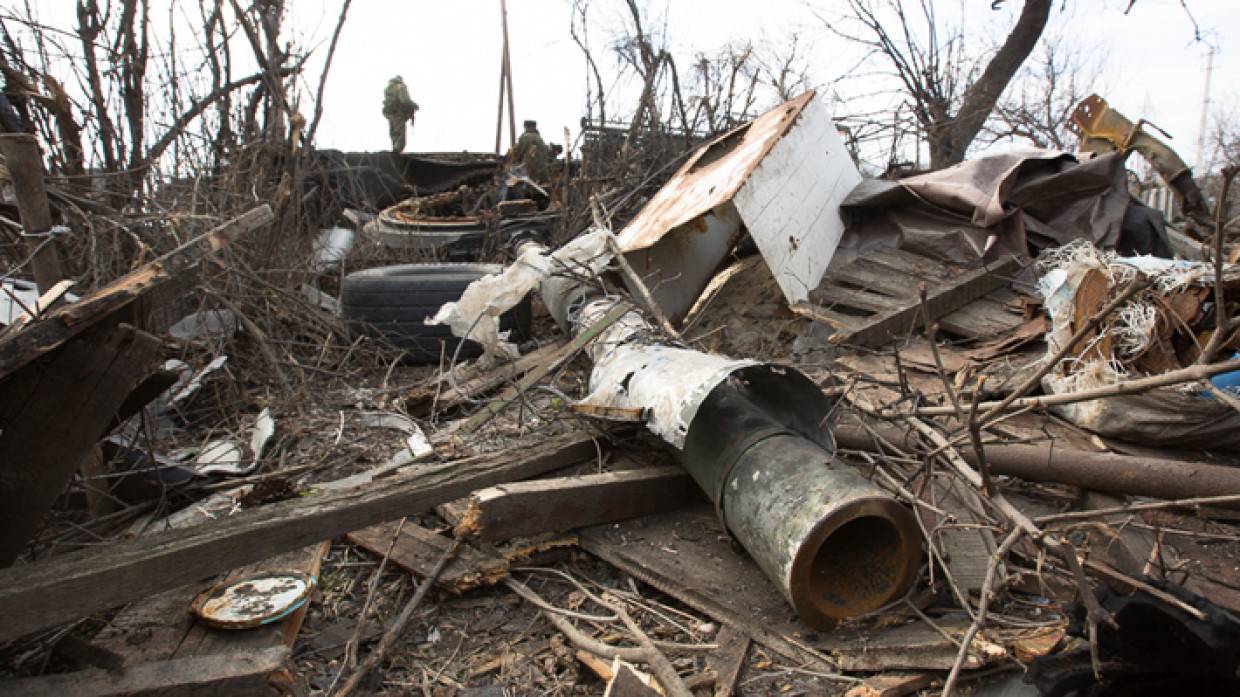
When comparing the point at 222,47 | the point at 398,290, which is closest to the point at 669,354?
the point at 398,290

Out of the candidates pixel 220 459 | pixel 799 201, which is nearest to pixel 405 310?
pixel 220 459

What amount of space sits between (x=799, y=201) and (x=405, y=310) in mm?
2971

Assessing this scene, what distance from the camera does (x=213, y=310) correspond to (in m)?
5.09

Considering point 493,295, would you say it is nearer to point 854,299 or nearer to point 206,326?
point 206,326

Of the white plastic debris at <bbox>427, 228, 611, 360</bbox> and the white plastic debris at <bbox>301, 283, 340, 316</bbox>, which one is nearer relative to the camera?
the white plastic debris at <bbox>427, 228, 611, 360</bbox>

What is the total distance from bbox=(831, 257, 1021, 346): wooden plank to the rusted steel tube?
1.59 m

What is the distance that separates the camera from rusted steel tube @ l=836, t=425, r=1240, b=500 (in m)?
2.74

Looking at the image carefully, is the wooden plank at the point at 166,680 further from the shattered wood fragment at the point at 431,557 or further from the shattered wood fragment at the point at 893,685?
the shattered wood fragment at the point at 893,685

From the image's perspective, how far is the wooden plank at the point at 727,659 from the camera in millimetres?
2322

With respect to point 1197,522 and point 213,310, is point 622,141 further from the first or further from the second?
point 1197,522

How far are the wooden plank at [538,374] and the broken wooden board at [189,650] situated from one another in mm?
1359

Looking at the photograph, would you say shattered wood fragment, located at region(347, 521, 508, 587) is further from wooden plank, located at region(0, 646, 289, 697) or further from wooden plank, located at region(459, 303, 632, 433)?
wooden plank, located at region(459, 303, 632, 433)

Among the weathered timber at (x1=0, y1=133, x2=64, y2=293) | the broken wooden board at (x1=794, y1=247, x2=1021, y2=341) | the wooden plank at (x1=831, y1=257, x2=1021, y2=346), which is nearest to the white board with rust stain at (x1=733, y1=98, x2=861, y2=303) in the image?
the broken wooden board at (x1=794, y1=247, x2=1021, y2=341)

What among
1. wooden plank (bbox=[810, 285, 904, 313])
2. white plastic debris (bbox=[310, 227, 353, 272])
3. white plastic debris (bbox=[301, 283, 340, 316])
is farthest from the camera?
white plastic debris (bbox=[310, 227, 353, 272])
